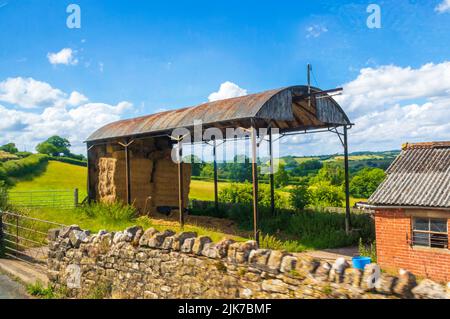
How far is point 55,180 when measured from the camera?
45.8 m

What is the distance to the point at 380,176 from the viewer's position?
5794 cm

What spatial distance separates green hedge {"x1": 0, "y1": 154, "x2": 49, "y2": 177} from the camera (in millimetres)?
44938

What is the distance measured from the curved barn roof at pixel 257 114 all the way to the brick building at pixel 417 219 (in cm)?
393

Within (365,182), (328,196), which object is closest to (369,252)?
(328,196)

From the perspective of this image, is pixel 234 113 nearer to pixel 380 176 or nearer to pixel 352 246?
pixel 352 246

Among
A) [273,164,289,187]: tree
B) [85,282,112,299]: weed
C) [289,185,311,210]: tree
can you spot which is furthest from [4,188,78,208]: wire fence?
[273,164,289,187]: tree

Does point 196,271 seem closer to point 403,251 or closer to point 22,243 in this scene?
point 403,251

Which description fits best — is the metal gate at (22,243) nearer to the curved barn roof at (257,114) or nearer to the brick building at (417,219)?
the curved barn roof at (257,114)

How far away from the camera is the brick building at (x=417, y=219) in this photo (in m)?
11.7

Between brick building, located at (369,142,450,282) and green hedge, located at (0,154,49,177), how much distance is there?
133 feet

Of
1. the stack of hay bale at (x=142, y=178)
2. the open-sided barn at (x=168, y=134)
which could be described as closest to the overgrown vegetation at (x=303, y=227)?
the open-sided barn at (x=168, y=134)

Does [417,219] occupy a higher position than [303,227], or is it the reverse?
[417,219]

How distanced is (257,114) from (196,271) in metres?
6.89

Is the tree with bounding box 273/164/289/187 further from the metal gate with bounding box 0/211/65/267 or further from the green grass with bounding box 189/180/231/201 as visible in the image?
the metal gate with bounding box 0/211/65/267
